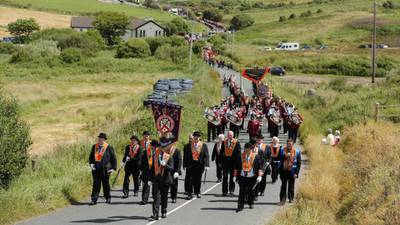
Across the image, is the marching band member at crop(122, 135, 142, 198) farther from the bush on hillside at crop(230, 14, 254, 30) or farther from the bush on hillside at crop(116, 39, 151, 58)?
the bush on hillside at crop(230, 14, 254, 30)

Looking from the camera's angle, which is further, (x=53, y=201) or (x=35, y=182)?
(x=35, y=182)

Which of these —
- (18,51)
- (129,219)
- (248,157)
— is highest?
(18,51)

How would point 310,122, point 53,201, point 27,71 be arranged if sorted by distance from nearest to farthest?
point 53,201 → point 310,122 → point 27,71

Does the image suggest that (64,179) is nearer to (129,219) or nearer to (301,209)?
(129,219)

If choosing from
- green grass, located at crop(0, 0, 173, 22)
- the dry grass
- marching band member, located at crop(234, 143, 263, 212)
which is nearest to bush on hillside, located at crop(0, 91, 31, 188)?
marching band member, located at crop(234, 143, 263, 212)

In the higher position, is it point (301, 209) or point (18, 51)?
point (18, 51)

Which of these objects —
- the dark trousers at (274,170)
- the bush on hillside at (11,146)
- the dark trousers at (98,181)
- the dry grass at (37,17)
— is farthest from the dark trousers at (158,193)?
the dry grass at (37,17)

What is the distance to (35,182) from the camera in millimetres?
17203

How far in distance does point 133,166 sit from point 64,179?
1828 mm

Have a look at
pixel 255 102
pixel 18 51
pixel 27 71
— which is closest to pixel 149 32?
pixel 18 51

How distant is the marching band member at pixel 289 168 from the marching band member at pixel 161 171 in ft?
10.9

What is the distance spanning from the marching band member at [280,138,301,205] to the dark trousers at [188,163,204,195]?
206 centimetres

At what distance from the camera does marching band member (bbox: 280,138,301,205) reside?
16359 millimetres

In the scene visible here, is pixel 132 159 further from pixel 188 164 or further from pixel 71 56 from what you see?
pixel 71 56
